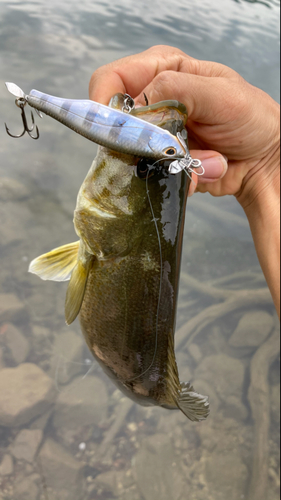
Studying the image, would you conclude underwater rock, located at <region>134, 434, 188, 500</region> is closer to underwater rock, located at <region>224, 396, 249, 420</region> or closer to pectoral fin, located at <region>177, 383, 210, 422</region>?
underwater rock, located at <region>224, 396, 249, 420</region>

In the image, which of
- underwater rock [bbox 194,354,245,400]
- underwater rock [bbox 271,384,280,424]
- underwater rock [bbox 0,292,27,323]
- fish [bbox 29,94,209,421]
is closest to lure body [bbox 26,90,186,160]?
fish [bbox 29,94,209,421]

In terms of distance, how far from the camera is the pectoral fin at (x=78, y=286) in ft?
4.57

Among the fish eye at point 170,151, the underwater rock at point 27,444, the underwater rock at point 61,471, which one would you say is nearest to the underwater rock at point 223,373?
the underwater rock at point 61,471

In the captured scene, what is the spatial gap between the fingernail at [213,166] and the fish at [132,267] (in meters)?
0.53

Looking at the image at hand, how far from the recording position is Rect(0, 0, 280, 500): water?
6.98 ft

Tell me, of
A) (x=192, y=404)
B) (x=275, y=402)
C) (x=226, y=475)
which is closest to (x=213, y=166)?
(x=192, y=404)

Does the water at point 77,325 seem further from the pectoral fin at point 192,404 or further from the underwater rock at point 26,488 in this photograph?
Result: the pectoral fin at point 192,404

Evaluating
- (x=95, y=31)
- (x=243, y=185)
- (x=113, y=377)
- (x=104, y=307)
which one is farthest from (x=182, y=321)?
(x=95, y=31)

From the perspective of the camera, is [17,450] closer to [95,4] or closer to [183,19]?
[95,4]

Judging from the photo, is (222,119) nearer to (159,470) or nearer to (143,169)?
(143,169)

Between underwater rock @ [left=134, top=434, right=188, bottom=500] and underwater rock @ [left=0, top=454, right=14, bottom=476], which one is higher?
underwater rock @ [left=0, top=454, right=14, bottom=476]

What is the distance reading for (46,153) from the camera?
323 centimetres

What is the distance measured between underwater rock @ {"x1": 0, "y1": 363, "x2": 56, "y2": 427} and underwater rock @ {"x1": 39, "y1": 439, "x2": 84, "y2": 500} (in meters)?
0.23

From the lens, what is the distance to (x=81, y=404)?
247 cm
